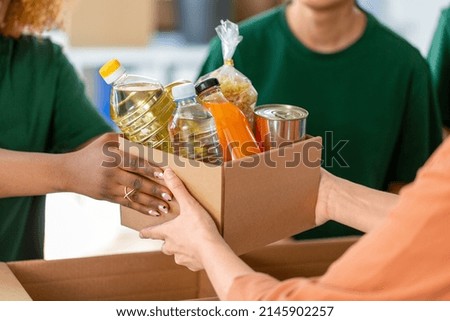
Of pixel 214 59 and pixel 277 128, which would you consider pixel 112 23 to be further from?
pixel 277 128

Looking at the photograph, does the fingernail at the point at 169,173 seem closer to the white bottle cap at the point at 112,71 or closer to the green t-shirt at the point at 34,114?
the white bottle cap at the point at 112,71

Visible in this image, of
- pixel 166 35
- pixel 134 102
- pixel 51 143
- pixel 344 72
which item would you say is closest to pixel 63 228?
pixel 166 35

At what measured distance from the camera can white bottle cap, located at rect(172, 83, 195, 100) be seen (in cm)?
110

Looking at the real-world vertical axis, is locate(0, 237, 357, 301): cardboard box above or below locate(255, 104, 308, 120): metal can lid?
below

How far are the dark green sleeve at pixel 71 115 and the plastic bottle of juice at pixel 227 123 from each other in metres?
0.55

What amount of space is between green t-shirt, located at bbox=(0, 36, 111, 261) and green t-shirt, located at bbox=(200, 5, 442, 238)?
0.35 metres

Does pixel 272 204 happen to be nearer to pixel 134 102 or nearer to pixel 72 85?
pixel 134 102

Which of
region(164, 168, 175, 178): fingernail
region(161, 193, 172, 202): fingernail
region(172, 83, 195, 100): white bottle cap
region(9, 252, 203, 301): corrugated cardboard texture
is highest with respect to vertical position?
region(172, 83, 195, 100): white bottle cap

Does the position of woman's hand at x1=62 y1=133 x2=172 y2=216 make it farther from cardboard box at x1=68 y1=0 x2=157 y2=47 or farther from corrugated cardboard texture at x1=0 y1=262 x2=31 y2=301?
cardboard box at x1=68 y1=0 x2=157 y2=47

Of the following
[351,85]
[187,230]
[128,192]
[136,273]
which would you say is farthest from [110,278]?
[351,85]

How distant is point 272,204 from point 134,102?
294 mm

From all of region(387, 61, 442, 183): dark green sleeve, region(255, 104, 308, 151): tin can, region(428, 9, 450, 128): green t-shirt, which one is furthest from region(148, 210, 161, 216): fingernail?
region(428, 9, 450, 128): green t-shirt

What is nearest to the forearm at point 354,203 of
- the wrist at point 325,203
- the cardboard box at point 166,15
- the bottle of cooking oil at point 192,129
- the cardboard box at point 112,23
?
the wrist at point 325,203

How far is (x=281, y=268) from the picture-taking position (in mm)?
1484
